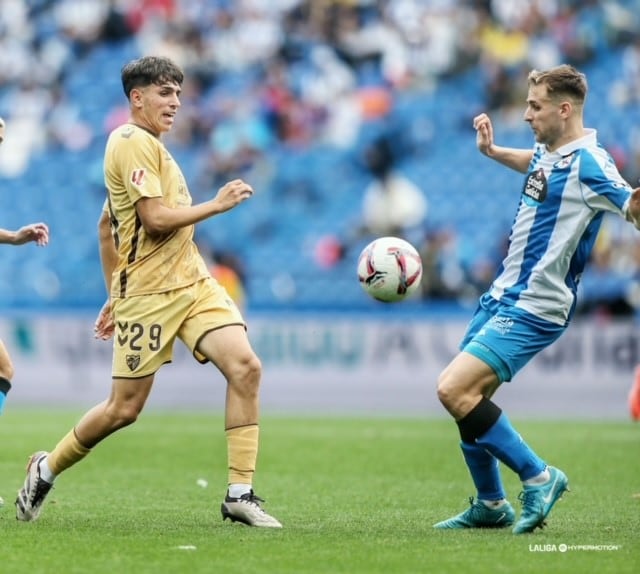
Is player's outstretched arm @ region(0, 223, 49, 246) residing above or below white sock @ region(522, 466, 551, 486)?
above

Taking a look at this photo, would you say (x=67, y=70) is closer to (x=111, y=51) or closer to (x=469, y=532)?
(x=111, y=51)

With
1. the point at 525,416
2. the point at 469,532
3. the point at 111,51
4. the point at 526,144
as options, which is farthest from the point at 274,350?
the point at 469,532

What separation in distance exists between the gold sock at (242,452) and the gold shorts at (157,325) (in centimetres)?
46

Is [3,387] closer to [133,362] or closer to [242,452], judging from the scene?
[133,362]

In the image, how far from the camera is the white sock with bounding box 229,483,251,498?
284 inches

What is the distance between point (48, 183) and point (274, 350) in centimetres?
738

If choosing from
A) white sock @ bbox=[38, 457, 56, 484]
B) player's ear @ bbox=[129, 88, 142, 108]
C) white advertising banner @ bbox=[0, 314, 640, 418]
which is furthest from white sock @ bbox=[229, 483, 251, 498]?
white advertising banner @ bbox=[0, 314, 640, 418]

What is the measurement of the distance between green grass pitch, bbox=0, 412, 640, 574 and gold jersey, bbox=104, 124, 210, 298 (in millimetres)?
1337

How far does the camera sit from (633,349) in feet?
57.8

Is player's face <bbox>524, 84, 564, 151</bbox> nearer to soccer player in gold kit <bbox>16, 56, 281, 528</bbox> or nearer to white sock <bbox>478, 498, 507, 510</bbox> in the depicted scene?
soccer player in gold kit <bbox>16, 56, 281, 528</bbox>

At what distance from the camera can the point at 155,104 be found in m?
7.39

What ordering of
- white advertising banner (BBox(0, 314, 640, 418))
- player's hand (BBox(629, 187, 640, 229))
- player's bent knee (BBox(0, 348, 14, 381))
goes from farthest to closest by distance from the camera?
white advertising banner (BBox(0, 314, 640, 418))
player's bent knee (BBox(0, 348, 14, 381))
player's hand (BBox(629, 187, 640, 229))

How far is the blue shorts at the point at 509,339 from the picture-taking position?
7031mm

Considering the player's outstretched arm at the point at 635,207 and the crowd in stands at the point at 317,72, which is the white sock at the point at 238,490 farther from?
the crowd in stands at the point at 317,72
